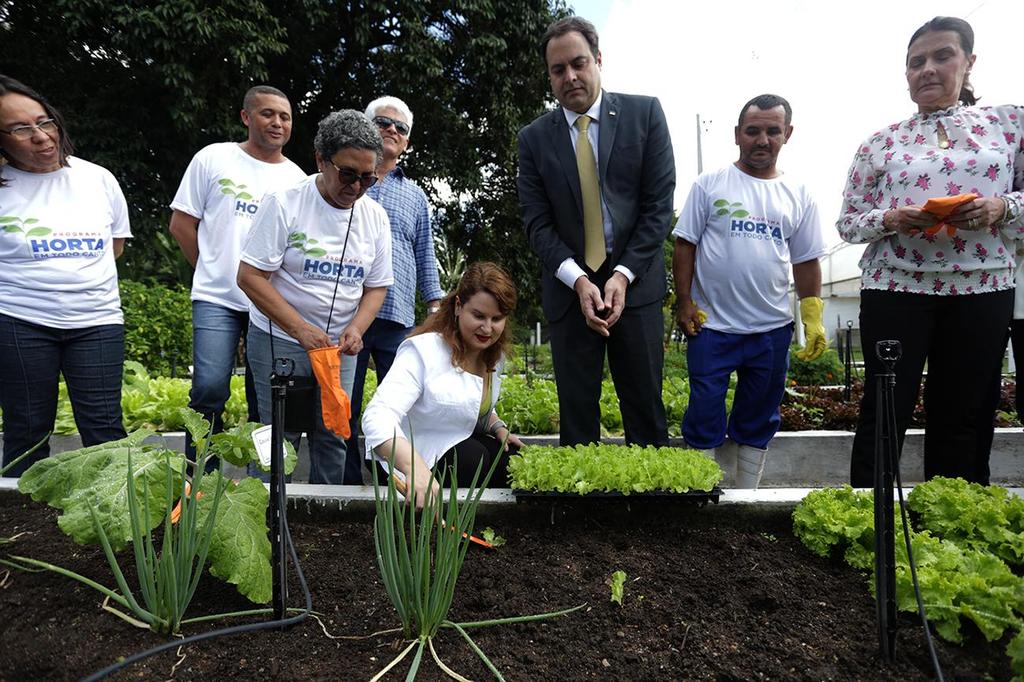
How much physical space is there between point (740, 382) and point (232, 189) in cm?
254

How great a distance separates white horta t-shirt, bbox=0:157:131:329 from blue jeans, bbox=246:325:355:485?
560 millimetres

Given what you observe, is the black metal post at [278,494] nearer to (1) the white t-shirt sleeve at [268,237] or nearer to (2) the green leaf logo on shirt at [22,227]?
(1) the white t-shirt sleeve at [268,237]

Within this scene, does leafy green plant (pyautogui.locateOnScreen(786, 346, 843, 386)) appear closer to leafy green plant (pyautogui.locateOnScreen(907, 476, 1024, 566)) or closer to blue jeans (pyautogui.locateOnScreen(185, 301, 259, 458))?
leafy green plant (pyautogui.locateOnScreen(907, 476, 1024, 566))

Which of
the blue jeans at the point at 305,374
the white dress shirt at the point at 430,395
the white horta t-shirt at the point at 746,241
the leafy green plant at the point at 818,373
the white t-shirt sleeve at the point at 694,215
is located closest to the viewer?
the white dress shirt at the point at 430,395

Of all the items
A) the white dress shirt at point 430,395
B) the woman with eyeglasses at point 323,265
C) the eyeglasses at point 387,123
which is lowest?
the white dress shirt at point 430,395

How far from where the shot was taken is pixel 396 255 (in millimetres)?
3441

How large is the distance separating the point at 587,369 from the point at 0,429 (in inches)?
164

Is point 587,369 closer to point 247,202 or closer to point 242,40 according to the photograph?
point 247,202

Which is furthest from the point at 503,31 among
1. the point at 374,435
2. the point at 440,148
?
the point at 374,435

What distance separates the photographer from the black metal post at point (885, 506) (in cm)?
135

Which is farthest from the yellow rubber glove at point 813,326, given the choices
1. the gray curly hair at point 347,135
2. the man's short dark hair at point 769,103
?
the gray curly hair at point 347,135

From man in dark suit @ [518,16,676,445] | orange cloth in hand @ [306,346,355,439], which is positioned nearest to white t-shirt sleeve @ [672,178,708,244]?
man in dark suit @ [518,16,676,445]

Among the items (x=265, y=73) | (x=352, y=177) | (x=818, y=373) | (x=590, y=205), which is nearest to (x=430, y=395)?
(x=352, y=177)

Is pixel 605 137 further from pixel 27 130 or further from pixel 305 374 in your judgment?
pixel 27 130
